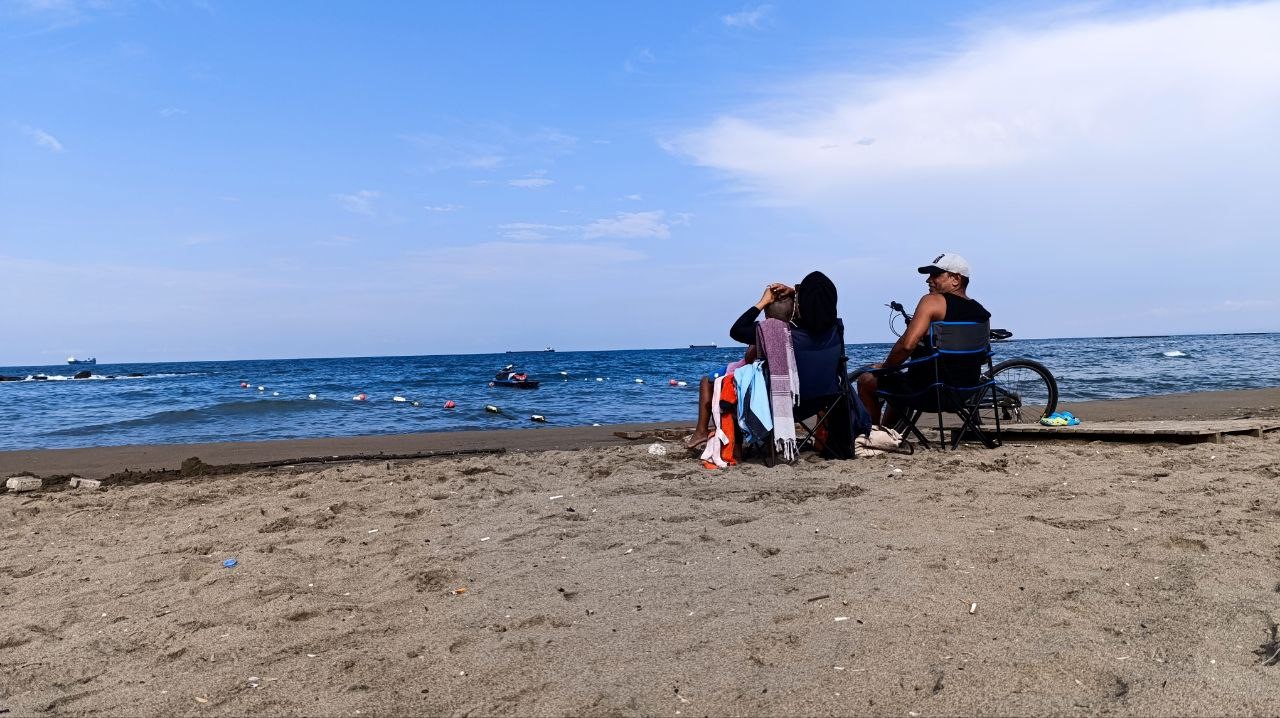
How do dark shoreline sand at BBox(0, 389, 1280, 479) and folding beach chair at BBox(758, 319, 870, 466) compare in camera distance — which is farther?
dark shoreline sand at BBox(0, 389, 1280, 479)

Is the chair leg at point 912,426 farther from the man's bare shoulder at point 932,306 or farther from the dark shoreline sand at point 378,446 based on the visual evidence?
the dark shoreline sand at point 378,446

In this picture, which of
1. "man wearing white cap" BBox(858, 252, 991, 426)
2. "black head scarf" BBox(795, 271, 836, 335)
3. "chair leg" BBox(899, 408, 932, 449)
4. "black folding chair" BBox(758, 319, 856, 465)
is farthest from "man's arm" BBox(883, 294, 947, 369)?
"chair leg" BBox(899, 408, 932, 449)

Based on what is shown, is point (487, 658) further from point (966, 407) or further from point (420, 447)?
point (420, 447)

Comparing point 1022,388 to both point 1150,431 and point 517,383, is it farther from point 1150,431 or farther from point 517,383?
point 517,383

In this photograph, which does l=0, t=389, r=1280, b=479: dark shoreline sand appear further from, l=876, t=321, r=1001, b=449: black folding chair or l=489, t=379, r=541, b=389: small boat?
l=489, t=379, r=541, b=389: small boat

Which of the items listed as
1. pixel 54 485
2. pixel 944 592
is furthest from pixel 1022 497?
pixel 54 485

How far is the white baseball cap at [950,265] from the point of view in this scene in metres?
6.14

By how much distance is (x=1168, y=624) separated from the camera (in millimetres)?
2693

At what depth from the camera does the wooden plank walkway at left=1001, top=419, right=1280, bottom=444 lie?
20.4 ft

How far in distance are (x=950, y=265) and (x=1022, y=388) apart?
2.25 metres

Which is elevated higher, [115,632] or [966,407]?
[966,407]

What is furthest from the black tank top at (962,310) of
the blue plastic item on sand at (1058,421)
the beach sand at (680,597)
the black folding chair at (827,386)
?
the blue plastic item on sand at (1058,421)

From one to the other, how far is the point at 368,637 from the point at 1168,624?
264 centimetres

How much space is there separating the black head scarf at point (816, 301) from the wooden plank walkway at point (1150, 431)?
1986 millimetres
